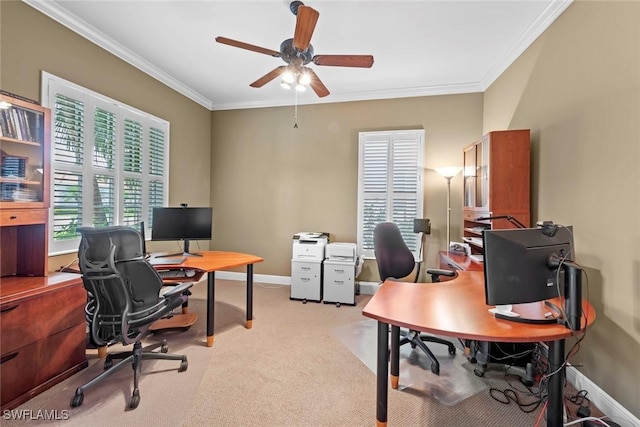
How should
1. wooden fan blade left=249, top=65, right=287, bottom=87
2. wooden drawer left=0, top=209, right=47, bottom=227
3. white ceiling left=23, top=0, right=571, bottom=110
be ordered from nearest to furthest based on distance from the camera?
wooden drawer left=0, top=209, right=47, bottom=227 → white ceiling left=23, top=0, right=571, bottom=110 → wooden fan blade left=249, top=65, right=287, bottom=87

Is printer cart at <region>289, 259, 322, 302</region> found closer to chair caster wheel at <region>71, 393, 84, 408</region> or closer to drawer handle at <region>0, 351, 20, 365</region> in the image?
chair caster wheel at <region>71, 393, 84, 408</region>

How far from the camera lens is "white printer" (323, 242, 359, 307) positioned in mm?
3768

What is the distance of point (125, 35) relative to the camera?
2879 millimetres

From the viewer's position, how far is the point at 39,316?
1910 millimetres

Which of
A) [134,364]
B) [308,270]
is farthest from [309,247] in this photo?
[134,364]

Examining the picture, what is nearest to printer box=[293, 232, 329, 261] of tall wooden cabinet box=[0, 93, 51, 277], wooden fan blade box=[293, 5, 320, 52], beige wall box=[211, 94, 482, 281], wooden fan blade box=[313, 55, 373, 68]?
beige wall box=[211, 94, 482, 281]

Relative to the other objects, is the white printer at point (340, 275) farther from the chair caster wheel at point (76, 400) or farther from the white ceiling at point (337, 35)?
the chair caster wheel at point (76, 400)

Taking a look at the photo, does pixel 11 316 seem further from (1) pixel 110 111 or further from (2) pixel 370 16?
(2) pixel 370 16

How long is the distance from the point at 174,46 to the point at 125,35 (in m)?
0.44

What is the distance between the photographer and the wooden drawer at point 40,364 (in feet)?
5.74

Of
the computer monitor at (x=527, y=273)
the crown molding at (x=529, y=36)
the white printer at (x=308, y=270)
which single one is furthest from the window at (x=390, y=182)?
the computer monitor at (x=527, y=273)

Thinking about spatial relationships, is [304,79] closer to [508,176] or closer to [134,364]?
[508,176]

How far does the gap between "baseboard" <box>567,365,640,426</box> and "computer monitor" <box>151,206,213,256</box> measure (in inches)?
140

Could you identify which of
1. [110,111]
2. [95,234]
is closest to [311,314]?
[95,234]
